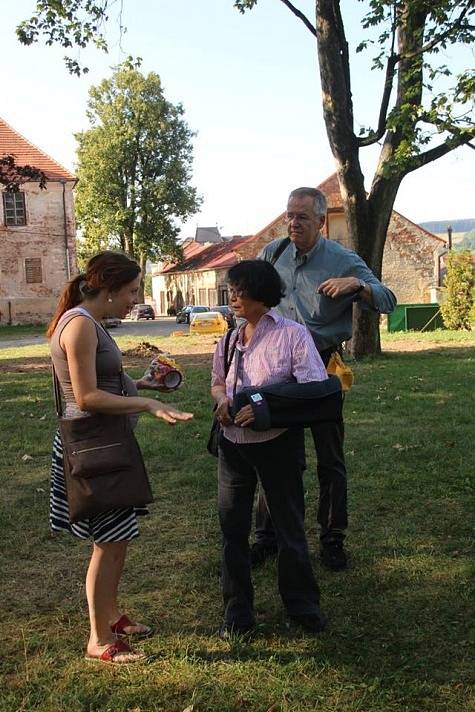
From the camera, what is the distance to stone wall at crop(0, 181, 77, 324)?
141 ft

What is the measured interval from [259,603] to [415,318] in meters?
26.5

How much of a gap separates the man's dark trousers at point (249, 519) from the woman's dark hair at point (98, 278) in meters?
Result: 0.89

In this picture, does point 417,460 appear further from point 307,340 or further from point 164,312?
point 164,312

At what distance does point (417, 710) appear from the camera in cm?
285

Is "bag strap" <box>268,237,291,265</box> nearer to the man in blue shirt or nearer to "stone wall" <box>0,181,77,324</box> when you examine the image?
the man in blue shirt

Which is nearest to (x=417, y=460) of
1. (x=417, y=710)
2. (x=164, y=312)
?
(x=417, y=710)

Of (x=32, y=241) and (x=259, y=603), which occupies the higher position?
(x=32, y=241)

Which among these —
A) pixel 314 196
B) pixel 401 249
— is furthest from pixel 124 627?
pixel 401 249

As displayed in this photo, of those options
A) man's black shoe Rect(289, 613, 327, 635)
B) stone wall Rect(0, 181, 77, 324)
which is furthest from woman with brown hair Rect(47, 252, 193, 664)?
stone wall Rect(0, 181, 77, 324)

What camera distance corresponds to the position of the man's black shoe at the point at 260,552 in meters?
4.37

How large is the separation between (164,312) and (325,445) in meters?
81.1

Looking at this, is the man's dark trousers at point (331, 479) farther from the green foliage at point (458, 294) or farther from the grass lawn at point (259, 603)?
the green foliage at point (458, 294)

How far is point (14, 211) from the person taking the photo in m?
43.0

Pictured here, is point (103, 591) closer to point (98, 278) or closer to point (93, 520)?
point (93, 520)
